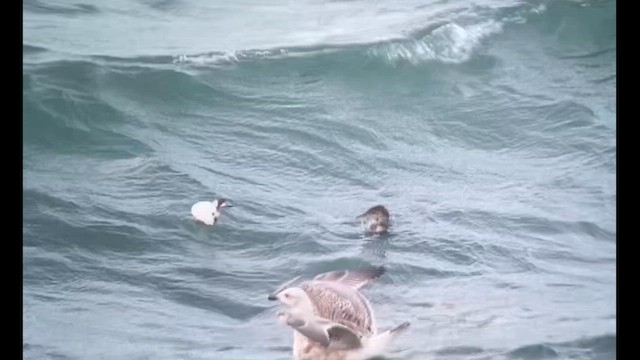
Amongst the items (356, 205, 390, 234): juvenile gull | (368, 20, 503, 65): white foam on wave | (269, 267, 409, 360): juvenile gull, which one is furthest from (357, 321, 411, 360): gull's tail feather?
(368, 20, 503, 65): white foam on wave

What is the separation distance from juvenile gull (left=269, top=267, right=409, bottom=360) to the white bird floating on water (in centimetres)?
34

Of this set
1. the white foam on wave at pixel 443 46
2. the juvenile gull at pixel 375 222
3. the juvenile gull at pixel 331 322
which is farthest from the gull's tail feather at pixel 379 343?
the white foam on wave at pixel 443 46

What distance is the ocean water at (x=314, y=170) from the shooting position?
2.93 metres

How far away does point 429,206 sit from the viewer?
119 inches

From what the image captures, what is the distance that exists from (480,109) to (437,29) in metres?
0.32

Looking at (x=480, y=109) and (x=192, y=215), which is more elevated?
(x=480, y=109)

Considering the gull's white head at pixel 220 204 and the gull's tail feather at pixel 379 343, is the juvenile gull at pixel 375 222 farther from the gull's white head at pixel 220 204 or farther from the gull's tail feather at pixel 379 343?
the gull's white head at pixel 220 204

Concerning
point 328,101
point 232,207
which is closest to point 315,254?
point 232,207

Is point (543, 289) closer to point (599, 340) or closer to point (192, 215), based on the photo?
point (599, 340)

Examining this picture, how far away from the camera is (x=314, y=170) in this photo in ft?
10.1

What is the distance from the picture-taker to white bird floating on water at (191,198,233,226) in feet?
9.80

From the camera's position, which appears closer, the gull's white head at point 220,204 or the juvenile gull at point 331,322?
the juvenile gull at point 331,322

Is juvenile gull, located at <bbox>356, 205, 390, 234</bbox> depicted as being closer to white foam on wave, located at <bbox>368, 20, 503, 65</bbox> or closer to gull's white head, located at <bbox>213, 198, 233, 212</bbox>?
gull's white head, located at <bbox>213, 198, 233, 212</bbox>

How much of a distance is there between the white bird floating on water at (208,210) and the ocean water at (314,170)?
26 mm
